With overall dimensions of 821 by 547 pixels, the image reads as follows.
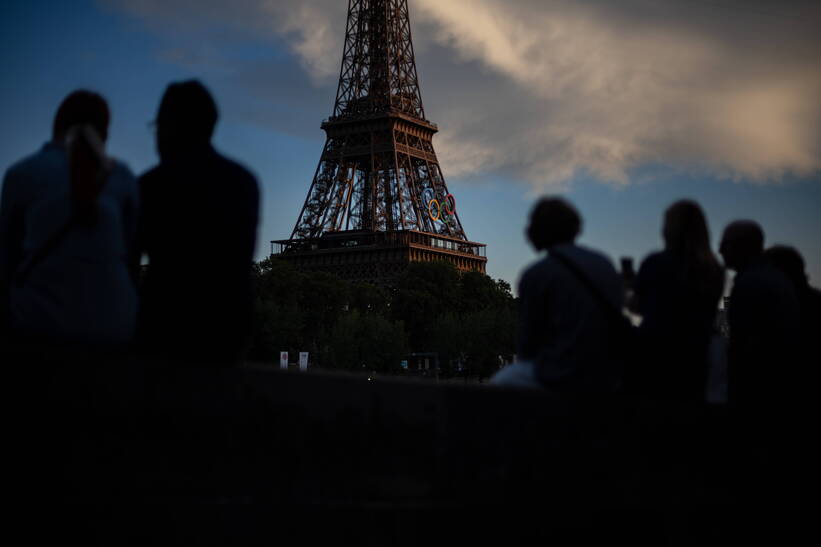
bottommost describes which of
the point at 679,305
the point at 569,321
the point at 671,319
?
the point at 569,321

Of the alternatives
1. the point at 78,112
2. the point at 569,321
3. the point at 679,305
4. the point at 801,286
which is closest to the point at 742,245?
the point at 801,286

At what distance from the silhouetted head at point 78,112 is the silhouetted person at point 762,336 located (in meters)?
4.87

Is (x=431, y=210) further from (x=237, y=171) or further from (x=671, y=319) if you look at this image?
(x=237, y=171)

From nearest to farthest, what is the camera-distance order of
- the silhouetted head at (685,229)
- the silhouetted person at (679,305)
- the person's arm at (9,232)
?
1. the person's arm at (9,232)
2. the silhouetted person at (679,305)
3. the silhouetted head at (685,229)

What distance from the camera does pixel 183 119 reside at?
5.85 m

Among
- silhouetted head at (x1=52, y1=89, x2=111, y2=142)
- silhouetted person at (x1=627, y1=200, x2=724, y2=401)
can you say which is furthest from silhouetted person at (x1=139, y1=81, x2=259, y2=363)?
silhouetted person at (x1=627, y1=200, x2=724, y2=401)

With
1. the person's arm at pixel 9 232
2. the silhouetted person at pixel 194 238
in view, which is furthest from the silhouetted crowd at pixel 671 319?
the person's arm at pixel 9 232

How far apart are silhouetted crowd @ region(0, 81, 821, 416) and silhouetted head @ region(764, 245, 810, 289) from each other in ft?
4.01

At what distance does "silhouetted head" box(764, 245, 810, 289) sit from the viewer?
8555mm

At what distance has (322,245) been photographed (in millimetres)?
93000

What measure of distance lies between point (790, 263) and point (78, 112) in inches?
240

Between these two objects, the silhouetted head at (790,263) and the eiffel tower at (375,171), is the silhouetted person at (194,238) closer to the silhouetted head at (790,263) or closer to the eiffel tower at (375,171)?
the silhouetted head at (790,263)

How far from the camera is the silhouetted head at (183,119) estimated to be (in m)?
5.86

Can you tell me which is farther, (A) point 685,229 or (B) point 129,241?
(A) point 685,229
